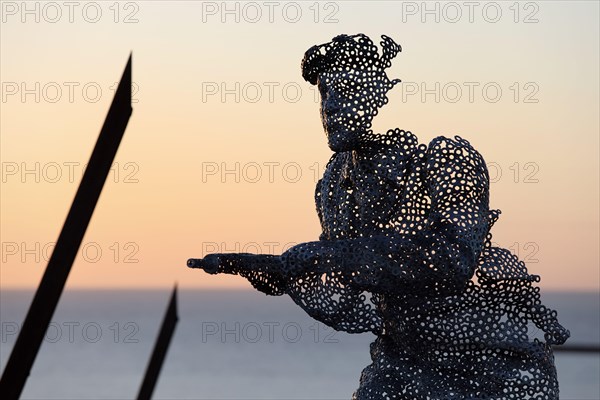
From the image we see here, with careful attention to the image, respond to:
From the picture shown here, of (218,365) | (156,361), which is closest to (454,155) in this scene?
(156,361)

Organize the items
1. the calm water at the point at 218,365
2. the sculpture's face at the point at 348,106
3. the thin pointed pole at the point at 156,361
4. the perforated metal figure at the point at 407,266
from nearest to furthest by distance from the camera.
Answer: the perforated metal figure at the point at 407,266 → the sculpture's face at the point at 348,106 → the thin pointed pole at the point at 156,361 → the calm water at the point at 218,365

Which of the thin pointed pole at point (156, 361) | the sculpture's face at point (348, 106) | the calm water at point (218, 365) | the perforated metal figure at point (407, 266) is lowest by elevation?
the calm water at point (218, 365)

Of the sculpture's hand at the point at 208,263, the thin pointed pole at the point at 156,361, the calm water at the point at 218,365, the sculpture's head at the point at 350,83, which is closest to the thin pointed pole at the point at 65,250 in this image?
the sculpture's hand at the point at 208,263

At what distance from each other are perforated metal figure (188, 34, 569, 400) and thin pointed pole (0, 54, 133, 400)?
524 mm

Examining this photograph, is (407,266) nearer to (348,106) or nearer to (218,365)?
(348,106)

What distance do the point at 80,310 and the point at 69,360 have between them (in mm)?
23035

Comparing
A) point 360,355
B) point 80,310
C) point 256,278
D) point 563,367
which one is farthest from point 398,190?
point 80,310

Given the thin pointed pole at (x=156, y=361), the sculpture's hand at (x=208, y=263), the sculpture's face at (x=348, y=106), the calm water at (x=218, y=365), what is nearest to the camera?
the sculpture's hand at (x=208, y=263)

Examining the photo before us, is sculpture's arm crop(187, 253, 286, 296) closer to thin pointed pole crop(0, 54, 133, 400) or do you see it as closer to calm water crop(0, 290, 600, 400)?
thin pointed pole crop(0, 54, 133, 400)

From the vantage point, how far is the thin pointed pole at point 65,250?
4.60 metres

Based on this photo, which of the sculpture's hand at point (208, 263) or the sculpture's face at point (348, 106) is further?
the sculpture's face at point (348, 106)

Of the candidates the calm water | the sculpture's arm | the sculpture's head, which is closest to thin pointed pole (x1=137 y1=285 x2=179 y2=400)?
the sculpture's arm

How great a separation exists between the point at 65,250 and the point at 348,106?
3.60ft

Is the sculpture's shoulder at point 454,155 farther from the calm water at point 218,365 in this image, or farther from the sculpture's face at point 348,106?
the calm water at point 218,365
